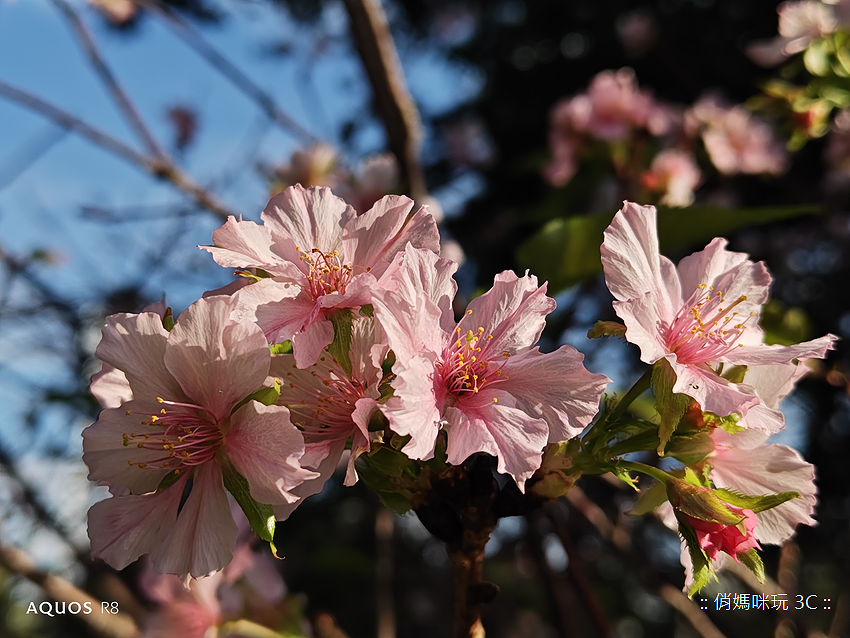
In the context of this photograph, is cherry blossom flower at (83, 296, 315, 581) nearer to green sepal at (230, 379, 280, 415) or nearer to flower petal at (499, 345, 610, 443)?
green sepal at (230, 379, 280, 415)

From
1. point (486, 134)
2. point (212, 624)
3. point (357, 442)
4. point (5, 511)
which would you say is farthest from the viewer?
point (486, 134)

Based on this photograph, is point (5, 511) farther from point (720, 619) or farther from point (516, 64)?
point (516, 64)

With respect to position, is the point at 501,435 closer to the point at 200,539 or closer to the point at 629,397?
the point at 629,397

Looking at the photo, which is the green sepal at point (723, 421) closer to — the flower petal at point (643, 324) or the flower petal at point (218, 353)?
the flower petal at point (643, 324)

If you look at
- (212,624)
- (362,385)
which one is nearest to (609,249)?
(362,385)

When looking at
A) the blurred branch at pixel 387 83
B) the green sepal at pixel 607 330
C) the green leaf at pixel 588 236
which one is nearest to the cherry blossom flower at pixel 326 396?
the green sepal at pixel 607 330

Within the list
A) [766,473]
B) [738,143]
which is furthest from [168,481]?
[738,143]
